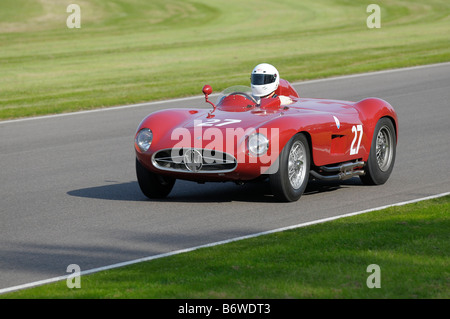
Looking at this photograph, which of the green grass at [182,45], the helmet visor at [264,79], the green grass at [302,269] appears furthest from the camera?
the green grass at [182,45]

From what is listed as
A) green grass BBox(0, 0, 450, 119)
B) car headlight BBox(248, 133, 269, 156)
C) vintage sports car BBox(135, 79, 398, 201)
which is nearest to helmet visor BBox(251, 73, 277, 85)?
vintage sports car BBox(135, 79, 398, 201)

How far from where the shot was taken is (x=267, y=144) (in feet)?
31.1

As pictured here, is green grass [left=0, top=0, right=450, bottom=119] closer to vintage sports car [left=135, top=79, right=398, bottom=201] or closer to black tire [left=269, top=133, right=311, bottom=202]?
vintage sports car [left=135, top=79, right=398, bottom=201]

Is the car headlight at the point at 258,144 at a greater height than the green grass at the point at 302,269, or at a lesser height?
greater

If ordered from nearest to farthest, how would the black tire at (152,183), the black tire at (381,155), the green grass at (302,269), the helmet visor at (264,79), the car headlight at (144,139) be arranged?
1. the green grass at (302,269)
2. the car headlight at (144,139)
3. the black tire at (152,183)
4. the black tire at (381,155)
5. the helmet visor at (264,79)

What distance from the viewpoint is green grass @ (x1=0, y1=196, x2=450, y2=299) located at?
6227mm

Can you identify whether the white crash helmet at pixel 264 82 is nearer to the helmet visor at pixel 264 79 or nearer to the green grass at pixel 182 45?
the helmet visor at pixel 264 79

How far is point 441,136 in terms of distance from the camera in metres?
14.4

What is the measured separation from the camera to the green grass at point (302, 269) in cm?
623

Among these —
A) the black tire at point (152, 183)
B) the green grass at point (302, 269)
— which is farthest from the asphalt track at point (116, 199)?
the green grass at point (302, 269)

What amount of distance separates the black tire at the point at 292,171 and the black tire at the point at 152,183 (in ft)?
4.27

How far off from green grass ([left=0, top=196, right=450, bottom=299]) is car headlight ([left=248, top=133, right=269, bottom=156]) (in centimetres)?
136

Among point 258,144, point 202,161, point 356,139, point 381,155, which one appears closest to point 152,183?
point 202,161

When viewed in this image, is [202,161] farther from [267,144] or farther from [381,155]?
[381,155]
